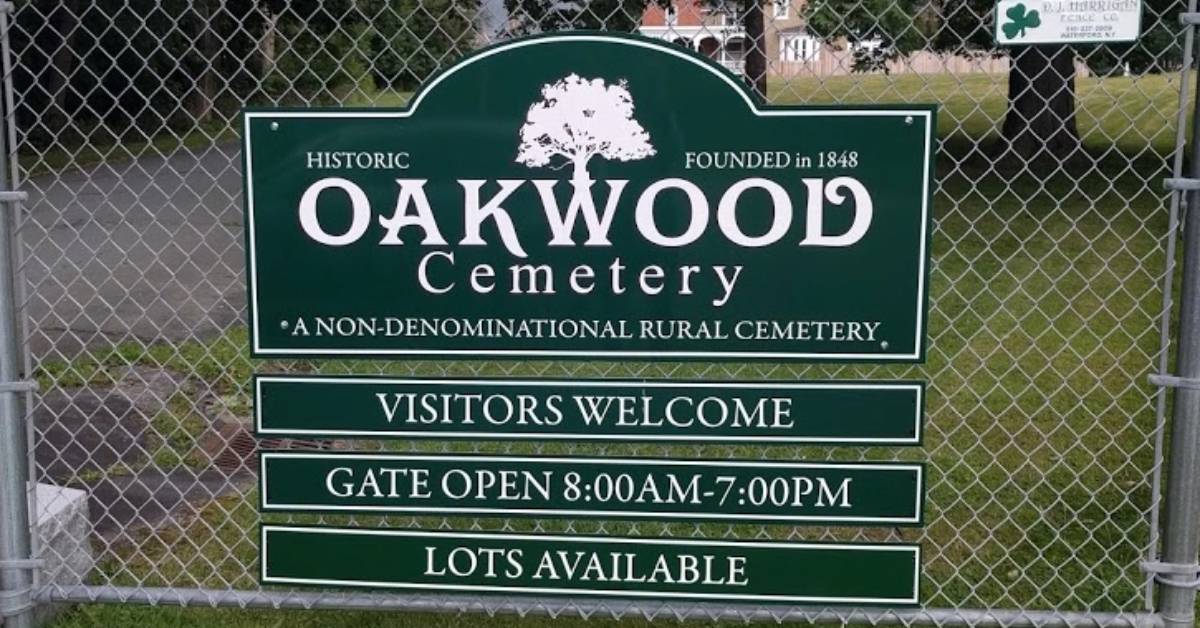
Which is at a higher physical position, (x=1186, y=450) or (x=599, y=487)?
(x=1186, y=450)

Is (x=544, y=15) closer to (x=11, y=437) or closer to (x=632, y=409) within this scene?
(x=632, y=409)

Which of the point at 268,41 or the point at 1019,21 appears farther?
the point at 268,41

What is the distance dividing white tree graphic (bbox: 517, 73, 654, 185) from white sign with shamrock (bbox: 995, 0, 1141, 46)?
818 mm

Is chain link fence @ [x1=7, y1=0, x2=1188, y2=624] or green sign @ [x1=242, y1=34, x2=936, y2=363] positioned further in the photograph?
chain link fence @ [x1=7, y1=0, x2=1188, y2=624]

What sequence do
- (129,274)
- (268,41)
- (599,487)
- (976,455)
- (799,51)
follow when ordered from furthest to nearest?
(268,41) → (129,274) → (976,455) → (799,51) → (599,487)

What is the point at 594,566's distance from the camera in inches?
113

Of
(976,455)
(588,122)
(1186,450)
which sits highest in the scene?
(588,122)

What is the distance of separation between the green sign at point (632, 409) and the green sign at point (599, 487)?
0.07 meters

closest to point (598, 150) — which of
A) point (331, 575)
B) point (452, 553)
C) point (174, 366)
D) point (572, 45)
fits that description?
point (572, 45)

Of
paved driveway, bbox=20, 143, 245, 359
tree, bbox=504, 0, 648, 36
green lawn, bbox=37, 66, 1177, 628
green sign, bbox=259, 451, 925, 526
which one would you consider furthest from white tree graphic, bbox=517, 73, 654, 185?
paved driveway, bbox=20, 143, 245, 359

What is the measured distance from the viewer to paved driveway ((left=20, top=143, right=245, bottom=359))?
622 cm

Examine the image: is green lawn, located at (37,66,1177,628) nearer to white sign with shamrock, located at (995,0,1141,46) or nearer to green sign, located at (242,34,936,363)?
white sign with shamrock, located at (995,0,1141,46)

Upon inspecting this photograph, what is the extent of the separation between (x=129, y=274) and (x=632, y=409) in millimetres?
7100

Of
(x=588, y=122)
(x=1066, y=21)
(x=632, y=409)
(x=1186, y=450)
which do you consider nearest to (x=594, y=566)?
(x=632, y=409)
